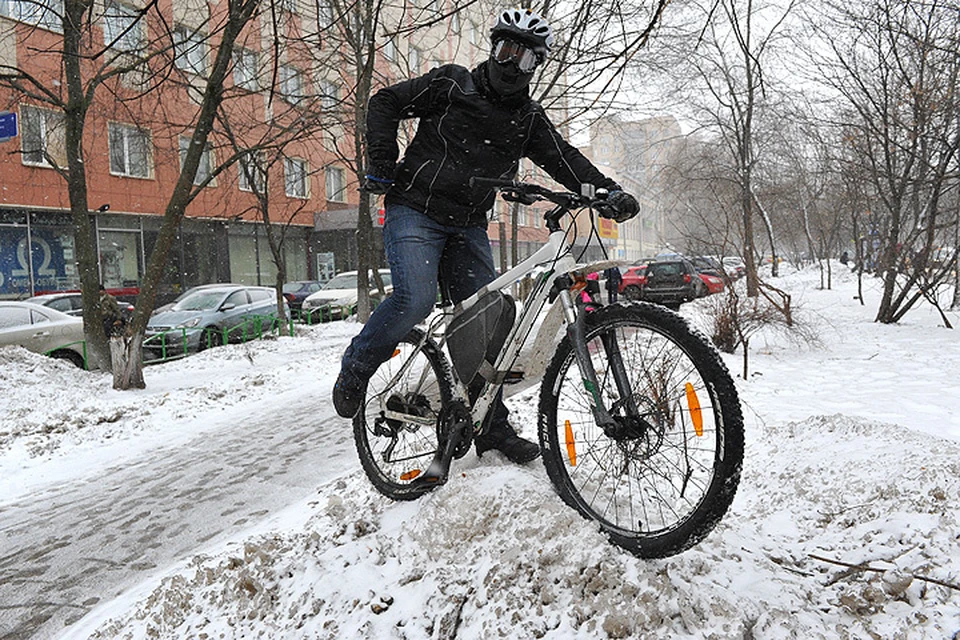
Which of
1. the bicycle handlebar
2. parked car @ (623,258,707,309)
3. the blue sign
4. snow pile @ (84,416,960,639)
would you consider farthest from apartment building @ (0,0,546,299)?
snow pile @ (84,416,960,639)

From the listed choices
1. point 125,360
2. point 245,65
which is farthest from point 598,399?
point 245,65

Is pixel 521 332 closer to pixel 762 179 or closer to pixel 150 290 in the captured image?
pixel 150 290

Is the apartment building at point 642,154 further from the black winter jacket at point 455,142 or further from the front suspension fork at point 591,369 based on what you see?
the front suspension fork at point 591,369

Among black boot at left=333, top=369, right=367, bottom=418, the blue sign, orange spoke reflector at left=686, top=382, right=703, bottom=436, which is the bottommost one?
black boot at left=333, top=369, right=367, bottom=418

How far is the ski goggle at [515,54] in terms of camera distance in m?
2.65

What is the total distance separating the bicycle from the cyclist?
0.71ft

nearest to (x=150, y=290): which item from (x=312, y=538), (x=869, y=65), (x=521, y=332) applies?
(x=312, y=538)

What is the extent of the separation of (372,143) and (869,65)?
12731 millimetres

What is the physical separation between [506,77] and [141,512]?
3547mm

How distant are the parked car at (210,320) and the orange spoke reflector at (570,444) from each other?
11557 mm

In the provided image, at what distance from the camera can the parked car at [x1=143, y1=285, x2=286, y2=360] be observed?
13.5 meters

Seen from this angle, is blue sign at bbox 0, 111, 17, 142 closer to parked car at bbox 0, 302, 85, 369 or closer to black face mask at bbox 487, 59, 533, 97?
parked car at bbox 0, 302, 85, 369

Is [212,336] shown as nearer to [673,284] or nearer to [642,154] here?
[673,284]

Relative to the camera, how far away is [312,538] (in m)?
2.87
